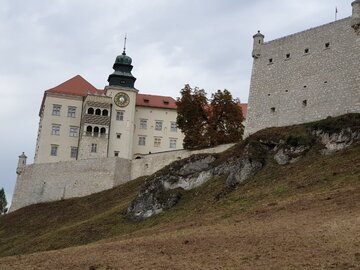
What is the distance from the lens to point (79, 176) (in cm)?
6694

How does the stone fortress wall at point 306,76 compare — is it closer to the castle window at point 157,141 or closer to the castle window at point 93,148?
the castle window at point 93,148

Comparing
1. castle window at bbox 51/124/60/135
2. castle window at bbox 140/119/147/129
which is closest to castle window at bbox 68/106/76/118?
castle window at bbox 51/124/60/135

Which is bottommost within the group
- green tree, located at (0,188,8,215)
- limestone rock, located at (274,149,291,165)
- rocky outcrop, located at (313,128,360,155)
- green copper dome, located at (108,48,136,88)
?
green tree, located at (0,188,8,215)

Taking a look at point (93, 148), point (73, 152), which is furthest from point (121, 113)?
point (73, 152)

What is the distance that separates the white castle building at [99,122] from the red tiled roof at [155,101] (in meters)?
0.18

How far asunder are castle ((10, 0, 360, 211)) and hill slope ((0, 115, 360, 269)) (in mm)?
4426

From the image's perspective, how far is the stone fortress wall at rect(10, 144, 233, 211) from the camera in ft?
214

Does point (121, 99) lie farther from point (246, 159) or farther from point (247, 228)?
point (247, 228)

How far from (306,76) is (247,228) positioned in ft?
78.5

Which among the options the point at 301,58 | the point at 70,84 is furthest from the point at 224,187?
the point at 70,84

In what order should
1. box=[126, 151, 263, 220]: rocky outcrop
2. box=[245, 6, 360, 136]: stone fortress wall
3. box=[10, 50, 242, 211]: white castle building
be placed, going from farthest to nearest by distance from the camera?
box=[10, 50, 242, 211]: white castle building, box=[245, 6, 360, 136]: stone fortress wall, box=[126, 151, 263, 220]: rocky outcrop

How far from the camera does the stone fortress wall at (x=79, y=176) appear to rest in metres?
65.4

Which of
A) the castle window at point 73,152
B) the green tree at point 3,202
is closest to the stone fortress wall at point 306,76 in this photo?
the castle window at point 73,152

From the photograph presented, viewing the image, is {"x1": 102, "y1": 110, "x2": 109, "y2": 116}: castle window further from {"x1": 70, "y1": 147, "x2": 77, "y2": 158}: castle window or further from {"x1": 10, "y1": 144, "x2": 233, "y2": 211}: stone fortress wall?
{"x1": 10, "y1": 144, "x2": 233, "y2": 211}: stone fortress wall
